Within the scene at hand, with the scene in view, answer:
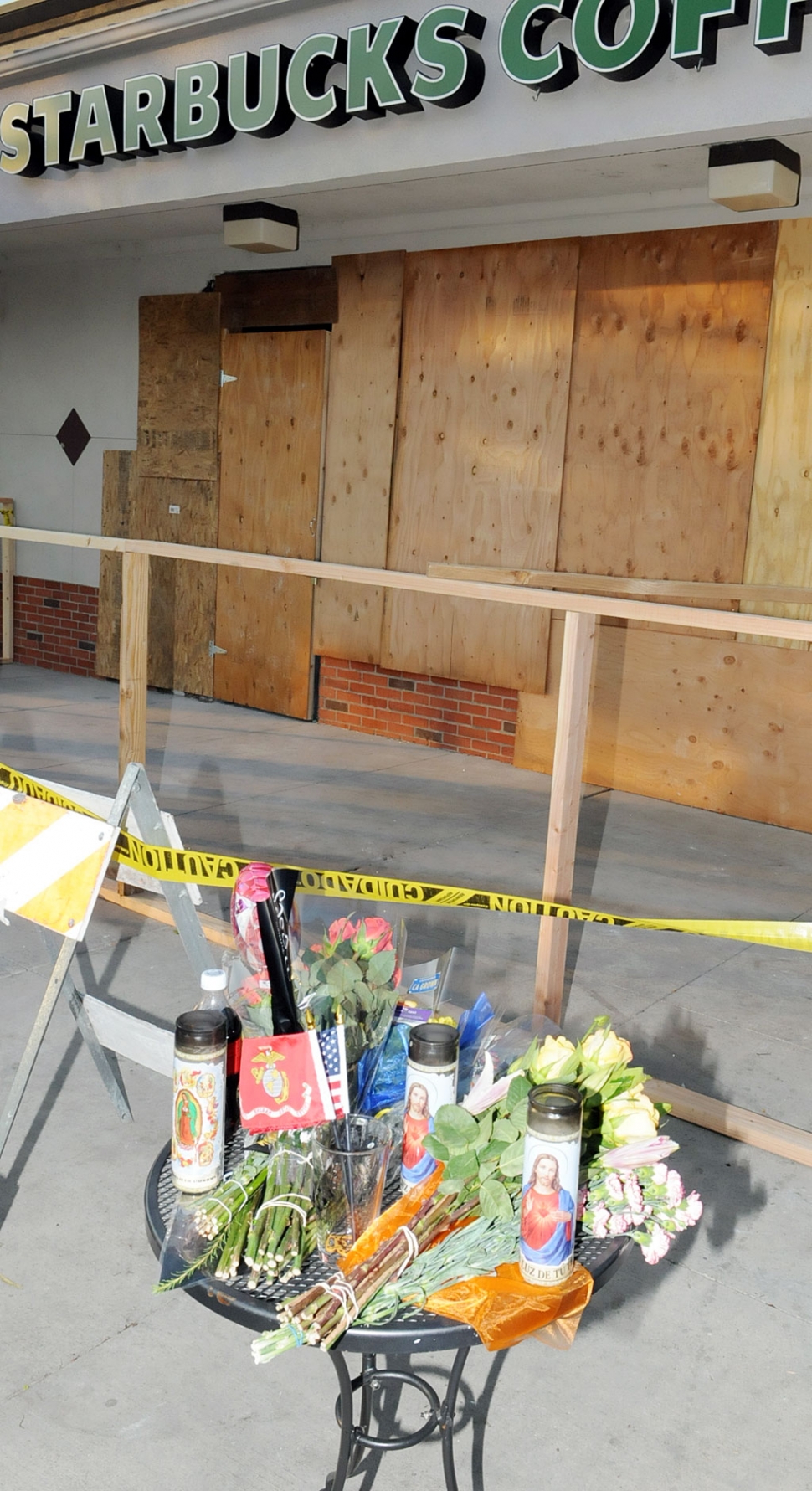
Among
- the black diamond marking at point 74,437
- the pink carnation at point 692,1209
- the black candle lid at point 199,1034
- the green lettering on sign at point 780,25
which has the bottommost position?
the pink carnation at point 692,1209

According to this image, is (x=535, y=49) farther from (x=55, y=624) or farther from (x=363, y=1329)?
(x=55, y=624)

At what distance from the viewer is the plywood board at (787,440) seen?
6.29 meters

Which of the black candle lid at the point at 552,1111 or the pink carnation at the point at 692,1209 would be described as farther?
the pink carnation at the point at 692,1209

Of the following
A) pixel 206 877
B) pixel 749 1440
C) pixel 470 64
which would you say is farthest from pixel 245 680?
pixel 749 1440

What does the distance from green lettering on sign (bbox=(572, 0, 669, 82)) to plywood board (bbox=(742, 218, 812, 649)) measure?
1225mm

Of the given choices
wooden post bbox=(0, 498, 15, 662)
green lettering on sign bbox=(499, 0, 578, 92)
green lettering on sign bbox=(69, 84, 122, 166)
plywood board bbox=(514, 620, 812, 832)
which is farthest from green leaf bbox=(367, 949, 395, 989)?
wooden post bbox=(0, 498, 15, 662)

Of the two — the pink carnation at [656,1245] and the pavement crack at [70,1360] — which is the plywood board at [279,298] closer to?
the pavement crack at [70,1360]

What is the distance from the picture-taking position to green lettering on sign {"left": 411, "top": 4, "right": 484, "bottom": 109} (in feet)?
20.0

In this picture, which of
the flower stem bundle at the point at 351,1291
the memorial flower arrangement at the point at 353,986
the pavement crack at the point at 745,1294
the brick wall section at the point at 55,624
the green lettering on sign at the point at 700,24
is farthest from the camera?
the brick wall section at the point at 55,624

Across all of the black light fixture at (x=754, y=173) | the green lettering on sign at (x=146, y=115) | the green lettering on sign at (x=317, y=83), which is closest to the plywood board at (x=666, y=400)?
the black light fixture at (x=754, y=173)

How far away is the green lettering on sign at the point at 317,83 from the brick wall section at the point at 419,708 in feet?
11.0

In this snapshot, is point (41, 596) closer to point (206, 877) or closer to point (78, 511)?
point (78, 511)

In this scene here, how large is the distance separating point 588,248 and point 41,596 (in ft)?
19.2

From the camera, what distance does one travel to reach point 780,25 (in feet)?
16.7
